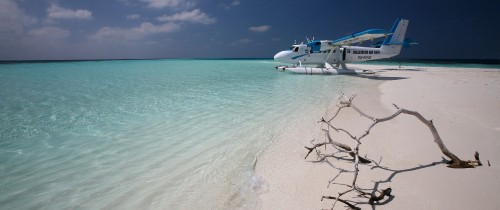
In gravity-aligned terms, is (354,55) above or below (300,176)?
above

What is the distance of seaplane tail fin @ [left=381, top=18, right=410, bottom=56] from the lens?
22891 millimetres

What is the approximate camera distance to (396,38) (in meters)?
23.3

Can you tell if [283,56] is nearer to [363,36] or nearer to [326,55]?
[326,55]

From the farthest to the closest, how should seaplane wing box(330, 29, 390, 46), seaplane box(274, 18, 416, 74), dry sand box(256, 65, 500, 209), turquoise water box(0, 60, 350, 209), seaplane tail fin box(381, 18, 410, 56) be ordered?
seaplane tail fin box(381, 18, 410, 56) < seaplane box(274, 18, 416, 74) < seaplane wing box(330, 29, 390, 46) < turquoise water box(0, 60, 350, 209) < dry sand box(256, 65, 500, 209)

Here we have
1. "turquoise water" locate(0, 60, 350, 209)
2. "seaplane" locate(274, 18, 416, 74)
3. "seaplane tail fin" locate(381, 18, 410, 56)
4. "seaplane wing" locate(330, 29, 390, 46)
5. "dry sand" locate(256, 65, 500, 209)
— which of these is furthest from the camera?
"seaplane tail fin" locate(381, 18, 410, 56)

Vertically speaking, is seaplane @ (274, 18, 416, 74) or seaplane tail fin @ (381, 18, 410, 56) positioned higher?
seaplane tail fin @ (381, 18, 410, 56)

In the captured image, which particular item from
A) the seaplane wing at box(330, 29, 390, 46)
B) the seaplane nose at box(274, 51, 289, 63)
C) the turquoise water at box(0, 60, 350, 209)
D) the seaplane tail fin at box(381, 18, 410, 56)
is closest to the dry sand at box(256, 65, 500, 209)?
the turquoise water at box(0, 60, 350, 209)

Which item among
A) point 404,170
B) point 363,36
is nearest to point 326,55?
point 363,36

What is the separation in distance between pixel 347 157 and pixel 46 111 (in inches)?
311

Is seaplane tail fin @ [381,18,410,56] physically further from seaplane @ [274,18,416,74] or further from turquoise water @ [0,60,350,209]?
turquoise water @ [0,60,350,209]

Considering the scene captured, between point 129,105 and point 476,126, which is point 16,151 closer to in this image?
point 129,105

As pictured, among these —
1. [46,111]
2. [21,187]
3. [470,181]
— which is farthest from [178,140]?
[46,111]

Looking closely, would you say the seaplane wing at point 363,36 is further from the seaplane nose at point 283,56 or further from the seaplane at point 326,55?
the seaplane nose at point 283,56

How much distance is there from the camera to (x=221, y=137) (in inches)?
178
